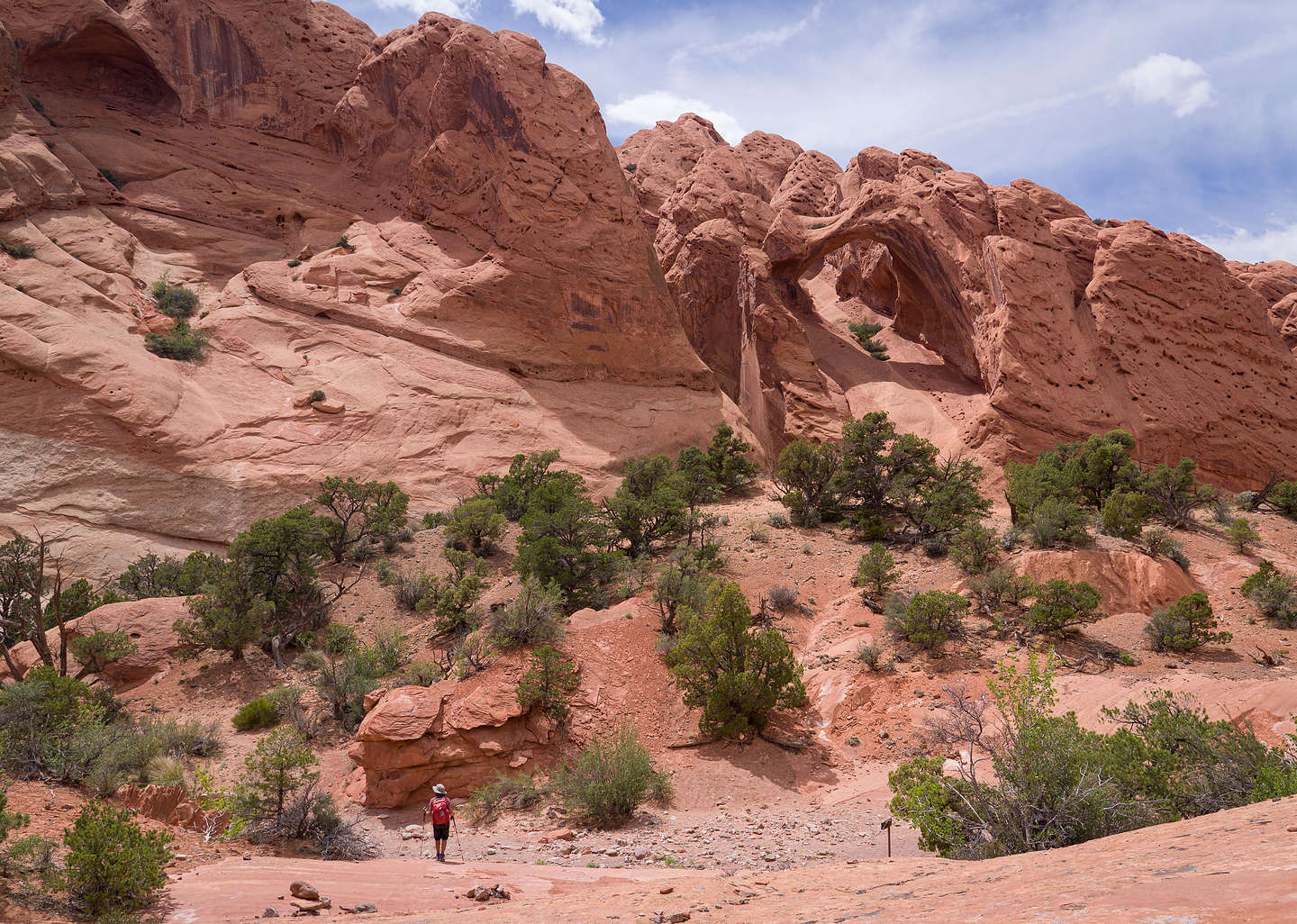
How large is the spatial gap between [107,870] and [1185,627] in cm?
1612

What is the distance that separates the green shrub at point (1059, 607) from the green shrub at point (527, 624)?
31.1ft

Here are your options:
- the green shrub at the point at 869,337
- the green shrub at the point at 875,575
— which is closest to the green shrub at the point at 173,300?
the green shrub at the point at 875,575

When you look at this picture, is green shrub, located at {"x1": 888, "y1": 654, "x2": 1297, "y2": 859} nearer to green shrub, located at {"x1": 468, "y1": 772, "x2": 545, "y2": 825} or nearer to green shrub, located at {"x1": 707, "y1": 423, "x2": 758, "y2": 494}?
green shrub, located at {"x1": 468, "y1": 772, "x2": 545, "y2": 825}

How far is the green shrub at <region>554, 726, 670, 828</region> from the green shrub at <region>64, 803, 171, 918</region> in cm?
568

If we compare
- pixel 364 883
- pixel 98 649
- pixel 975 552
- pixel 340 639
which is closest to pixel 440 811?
pixel 364 883

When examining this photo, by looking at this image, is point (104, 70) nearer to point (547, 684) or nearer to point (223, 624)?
point (223, 624)

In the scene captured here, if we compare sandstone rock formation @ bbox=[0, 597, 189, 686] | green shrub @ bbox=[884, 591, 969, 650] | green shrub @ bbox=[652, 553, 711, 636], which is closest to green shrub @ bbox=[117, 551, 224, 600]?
sandstone rock formation @ bbox=[0, 597, 189, 686]

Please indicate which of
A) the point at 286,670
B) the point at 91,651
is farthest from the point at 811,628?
the point at 91,651

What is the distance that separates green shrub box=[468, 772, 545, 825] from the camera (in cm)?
1139

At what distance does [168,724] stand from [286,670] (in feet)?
13.2

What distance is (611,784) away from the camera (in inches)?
416

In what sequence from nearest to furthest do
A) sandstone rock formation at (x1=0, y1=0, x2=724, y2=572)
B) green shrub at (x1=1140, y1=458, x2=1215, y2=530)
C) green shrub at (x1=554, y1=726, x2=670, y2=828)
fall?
1. green shrub at (x1=554, y1=726, x2=670, y2=828)
2. green shrub at (x1=1140, y1=458, x2=1215, y2=530)
3. sandstone rock formation at (x1=0, y1=0, x2=724, y2=572)

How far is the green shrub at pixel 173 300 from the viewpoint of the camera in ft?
88.6

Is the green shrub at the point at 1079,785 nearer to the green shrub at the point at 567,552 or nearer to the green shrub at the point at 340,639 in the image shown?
the green shrub at the point at 567,552
